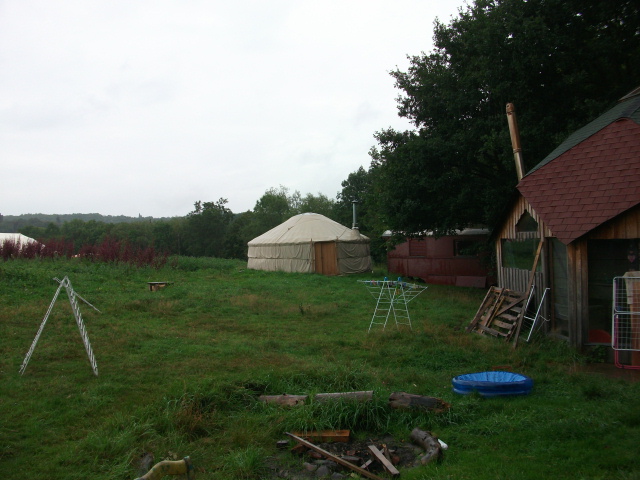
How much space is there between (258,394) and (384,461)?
6.46 feet

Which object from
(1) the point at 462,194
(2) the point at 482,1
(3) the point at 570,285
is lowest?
(3) the point at 570,285

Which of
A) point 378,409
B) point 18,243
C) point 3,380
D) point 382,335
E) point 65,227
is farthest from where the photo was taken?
point 65,227

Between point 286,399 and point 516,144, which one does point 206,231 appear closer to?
point 516,144

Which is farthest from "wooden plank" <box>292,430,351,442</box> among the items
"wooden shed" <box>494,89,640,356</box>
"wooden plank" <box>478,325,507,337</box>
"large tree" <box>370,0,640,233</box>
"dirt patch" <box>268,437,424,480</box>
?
"large tree" <box>370,0,640,233</box>

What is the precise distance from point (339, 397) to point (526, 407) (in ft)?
5.95

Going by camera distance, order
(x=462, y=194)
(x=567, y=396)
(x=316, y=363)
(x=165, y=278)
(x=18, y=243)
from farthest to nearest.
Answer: (x=18, y=243)
(x=165, y=278)
(x=462, y=194)
(x=316, y=363)
(x=567, y=396)

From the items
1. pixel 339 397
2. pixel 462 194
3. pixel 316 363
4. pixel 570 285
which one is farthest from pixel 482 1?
pixel 339 397

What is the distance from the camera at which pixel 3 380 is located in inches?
221

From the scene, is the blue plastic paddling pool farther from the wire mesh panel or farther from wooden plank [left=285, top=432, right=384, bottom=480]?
wooden plank [left=285, top=432, right=384, bottom=480]

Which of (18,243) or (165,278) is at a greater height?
(18,243)

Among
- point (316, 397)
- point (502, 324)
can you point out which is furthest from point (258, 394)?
point (502, 324)

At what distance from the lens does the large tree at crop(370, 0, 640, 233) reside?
1130cm

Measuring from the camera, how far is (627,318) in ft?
19.9

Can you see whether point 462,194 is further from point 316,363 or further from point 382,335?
point 316,363
